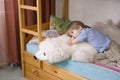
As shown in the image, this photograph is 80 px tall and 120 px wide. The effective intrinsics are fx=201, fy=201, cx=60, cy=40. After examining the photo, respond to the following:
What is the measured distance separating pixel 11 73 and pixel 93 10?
4.68ft

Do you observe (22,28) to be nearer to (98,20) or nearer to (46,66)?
(46,66)

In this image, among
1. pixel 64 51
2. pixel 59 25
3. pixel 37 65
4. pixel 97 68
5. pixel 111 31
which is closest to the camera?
pixel 97 68

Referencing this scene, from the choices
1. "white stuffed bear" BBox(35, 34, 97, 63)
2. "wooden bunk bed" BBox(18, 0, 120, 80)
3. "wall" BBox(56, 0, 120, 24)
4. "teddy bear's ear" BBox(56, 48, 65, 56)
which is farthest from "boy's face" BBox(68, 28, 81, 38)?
"wall" BBox(56, 0, 120, 24)

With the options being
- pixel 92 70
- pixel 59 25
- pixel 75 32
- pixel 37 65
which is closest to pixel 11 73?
pixel 37 65

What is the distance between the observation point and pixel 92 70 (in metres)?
1.86

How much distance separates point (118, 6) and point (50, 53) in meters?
1.06

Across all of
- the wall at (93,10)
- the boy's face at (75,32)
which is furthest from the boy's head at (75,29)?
the wall at (93,10)

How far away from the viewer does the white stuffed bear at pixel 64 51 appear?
1.96 m

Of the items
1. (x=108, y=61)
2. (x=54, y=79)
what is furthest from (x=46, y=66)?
(x=108, y=61)

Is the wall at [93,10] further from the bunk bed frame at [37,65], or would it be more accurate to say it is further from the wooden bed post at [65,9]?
the bunk bed frame at [37,65]

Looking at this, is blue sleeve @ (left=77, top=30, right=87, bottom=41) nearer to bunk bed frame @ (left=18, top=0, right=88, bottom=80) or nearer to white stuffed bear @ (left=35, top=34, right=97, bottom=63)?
white stuffed bear @ (left=35, top=34, right=97, bottom=63)

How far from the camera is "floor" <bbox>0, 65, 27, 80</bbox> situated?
2676 millimetres

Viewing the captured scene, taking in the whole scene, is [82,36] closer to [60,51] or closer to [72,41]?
[72,41]

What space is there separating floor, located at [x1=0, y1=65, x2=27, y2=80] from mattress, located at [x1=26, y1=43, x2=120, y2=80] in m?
0.79
